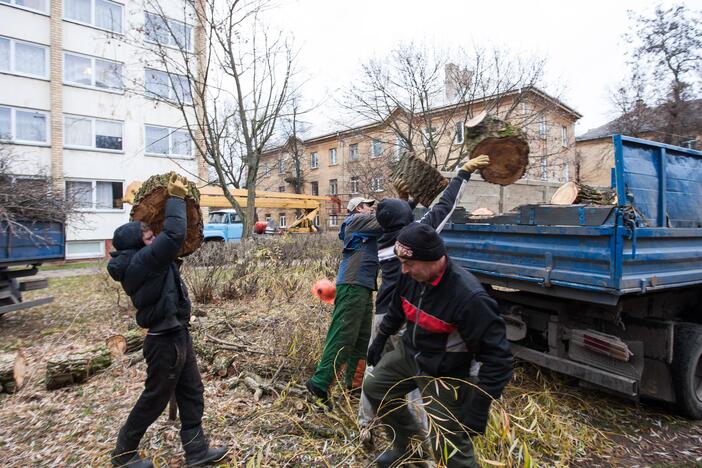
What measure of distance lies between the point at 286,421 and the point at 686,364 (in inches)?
126

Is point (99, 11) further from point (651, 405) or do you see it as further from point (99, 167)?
point (651, 405)

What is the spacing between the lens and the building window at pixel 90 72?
53.8 feet

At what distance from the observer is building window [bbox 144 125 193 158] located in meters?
18.1

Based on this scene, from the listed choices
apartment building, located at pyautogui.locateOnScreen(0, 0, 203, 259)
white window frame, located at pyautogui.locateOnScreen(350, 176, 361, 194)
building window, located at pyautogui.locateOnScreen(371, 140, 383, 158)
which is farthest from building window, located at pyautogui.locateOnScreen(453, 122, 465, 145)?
apartment building, located at pyautogui.locateOnScreen(0, 0, 203, 259)

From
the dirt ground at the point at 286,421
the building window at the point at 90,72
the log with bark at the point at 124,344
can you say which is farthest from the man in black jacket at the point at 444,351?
the building window at the point at 90,72

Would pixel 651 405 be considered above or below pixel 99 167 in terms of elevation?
below

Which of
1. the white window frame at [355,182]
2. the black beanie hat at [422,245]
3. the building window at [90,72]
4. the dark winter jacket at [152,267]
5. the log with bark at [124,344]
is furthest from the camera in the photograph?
the white window frame at [355,182]

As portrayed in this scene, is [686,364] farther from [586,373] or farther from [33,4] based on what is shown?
[33,4]

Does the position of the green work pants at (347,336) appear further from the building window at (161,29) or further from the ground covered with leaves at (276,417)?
the building window at (161,29)

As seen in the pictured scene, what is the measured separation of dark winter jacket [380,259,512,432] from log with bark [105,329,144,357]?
3.58 metres

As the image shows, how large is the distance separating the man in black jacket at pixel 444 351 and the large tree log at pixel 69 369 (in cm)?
311

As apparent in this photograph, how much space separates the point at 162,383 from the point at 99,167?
17445 mm

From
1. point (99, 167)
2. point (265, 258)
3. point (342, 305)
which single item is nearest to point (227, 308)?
point (265, 258)

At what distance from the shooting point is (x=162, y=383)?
8.38ft
